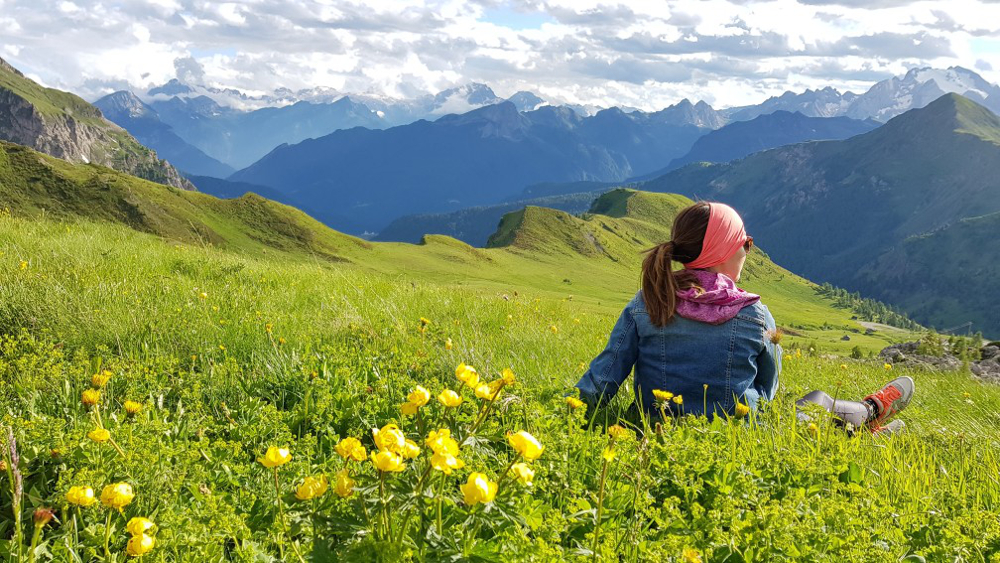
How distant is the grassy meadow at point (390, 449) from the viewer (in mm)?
2254

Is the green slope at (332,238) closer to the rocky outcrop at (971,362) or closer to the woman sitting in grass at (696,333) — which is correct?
the rocky outcrop at (971,362)

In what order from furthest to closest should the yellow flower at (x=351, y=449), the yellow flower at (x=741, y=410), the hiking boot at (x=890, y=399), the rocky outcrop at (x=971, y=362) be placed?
the rocky outcrop at (x=971, y=362) < the hiking boot at (x=890, y=399) < the yellow flower at (x=741, y=410) < the yellow flower at (x=351, y=449)

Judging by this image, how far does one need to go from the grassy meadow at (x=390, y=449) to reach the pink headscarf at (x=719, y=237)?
1.17 m

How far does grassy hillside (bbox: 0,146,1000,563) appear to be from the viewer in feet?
7.52

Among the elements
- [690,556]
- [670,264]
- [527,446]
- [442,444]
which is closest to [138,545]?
[442,444]

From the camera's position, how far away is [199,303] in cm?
662

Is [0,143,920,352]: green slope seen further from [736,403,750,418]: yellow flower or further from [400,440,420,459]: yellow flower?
[400,440,420,459]: yellow flower

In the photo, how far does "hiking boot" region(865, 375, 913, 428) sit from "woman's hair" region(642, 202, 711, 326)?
7.72 feet

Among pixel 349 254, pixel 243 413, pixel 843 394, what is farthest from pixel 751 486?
pixel 349 254

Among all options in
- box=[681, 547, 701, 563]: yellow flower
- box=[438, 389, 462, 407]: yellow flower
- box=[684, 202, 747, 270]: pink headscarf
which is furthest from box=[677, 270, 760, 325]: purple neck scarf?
box=[438, 389, 462, 407]: yellow flower

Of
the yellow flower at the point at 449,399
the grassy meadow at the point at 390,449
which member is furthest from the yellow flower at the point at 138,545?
the yellow flower at the point at 449,399

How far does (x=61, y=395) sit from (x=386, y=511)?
3.04 m

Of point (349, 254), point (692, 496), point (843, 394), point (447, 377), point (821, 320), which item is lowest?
point (821, 320)

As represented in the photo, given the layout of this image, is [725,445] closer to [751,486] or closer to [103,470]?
[751,486]
